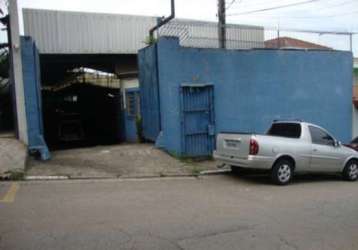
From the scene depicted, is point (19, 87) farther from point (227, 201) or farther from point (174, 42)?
point (227, 201)

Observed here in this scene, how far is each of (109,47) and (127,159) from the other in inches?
300

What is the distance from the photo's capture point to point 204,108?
571 inches

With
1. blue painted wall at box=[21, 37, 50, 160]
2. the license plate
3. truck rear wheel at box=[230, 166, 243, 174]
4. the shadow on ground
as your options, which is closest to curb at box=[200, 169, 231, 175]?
the shadow on ground

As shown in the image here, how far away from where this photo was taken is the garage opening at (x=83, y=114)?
21.7m

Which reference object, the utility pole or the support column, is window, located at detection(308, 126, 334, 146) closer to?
the utility pole

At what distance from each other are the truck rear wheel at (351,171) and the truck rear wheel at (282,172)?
241 centimetres

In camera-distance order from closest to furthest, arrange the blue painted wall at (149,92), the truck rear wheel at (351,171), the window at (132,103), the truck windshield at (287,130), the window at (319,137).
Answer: the truck windshield at (287,130)
the window at (319,137)
the truck rear wheel at (351,171)
the blue painted wall at (149,92)
the window at (132,103)

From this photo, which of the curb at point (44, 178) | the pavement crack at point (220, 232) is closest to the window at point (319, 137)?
the pavement crack at point (220, 232)

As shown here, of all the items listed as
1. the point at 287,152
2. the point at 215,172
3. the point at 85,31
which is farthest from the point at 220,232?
the point at 85,31

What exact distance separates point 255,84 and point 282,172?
16.8 ft

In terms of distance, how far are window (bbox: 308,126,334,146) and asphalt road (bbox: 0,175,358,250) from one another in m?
1.56

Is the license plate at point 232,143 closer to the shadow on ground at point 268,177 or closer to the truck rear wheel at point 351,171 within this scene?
the shadow on ground at point 268,177

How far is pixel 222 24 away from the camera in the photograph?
1628 centimetres

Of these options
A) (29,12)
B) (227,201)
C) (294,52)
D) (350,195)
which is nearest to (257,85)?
(294,52)
